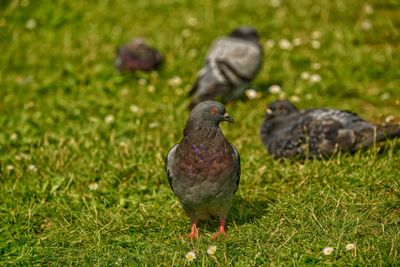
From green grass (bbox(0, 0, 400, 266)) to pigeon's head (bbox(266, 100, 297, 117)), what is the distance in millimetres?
375

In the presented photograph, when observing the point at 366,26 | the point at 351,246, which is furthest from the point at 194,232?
the point at 366,26

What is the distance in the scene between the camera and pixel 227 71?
26.6 ft

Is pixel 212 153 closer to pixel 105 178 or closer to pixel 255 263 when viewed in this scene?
pixel 255 263

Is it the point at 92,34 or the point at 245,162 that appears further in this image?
the point at 92,34

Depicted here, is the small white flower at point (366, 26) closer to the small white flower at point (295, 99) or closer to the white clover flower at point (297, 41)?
the white clover flower at point (297, 41)

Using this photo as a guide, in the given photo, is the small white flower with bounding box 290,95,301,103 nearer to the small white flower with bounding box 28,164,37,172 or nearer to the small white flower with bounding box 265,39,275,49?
the small white flower with bounding box 265,39,275,49

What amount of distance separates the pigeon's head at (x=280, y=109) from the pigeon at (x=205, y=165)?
2181 millimetres

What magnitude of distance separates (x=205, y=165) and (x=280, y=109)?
2555 mm

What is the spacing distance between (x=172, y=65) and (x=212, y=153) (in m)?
4.63

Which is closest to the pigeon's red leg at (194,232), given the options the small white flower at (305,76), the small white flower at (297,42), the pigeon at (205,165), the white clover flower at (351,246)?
the pigeon at (205,165)

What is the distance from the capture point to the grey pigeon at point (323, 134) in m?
6.13

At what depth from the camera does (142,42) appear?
9.32m

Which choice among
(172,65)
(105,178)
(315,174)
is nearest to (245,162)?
(315,174)

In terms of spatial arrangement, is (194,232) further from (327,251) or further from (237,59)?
(237,59)
